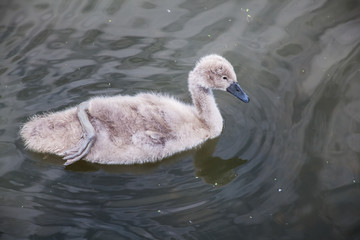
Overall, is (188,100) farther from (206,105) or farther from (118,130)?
(118,130)

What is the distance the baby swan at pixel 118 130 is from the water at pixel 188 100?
146 millimetres

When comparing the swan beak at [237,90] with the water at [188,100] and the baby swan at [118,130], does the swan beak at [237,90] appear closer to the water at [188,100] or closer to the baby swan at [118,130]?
the baby swan at [118,130]

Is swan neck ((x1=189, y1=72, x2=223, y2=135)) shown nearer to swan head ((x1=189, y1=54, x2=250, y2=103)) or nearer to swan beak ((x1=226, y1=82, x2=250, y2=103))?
swan head ((x1=189, y1=54, x2=250, y2=103))

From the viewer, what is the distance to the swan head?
5270mm

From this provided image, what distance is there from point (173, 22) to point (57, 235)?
136 inches

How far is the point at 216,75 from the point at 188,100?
0.76 meters

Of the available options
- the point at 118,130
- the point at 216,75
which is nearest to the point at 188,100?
the point at 216,75

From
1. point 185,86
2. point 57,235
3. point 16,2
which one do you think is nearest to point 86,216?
point 57,235

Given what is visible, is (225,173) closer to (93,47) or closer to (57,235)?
(57,235)

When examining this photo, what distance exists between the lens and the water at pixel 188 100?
454 centimetres

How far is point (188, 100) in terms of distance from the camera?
596 cm

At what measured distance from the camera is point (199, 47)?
6.55 meters

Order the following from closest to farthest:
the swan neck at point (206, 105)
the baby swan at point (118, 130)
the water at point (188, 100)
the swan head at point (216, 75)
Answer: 1. the water at point (188, 100)
2. the baby swan at point (118, 130)
3. the swan head at point (216, 75)
4. the swan neck at point (206, 105)

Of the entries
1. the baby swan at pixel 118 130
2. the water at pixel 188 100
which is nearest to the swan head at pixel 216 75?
the baby swan at pixel 118 130
